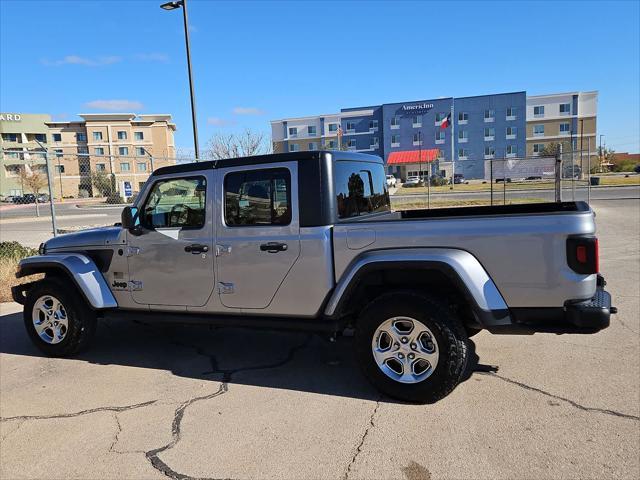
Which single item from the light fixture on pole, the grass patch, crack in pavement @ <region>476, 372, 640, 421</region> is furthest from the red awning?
crack in pavement @ <region>476, 372, 640, 421</region>

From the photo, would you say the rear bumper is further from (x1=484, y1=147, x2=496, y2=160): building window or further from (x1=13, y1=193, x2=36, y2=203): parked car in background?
(x1=484, y1=147, x2=496, y2=160): building window

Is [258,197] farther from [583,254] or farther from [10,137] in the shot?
[10,137]

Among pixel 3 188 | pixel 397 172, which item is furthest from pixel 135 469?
pixel 3 188

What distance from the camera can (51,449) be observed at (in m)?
3.45

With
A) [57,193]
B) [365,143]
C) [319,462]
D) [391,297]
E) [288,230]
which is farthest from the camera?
[365,143]

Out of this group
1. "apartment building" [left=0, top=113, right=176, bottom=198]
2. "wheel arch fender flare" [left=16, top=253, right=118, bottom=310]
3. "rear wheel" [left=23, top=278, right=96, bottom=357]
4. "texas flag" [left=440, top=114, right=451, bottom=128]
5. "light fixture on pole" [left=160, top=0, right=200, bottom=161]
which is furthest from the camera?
"apartment building" [left=0, top=113, right=176, bottom=198]

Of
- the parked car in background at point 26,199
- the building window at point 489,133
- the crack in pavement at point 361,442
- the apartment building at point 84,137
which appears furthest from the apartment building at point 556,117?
the crack in pavement at point 361,442

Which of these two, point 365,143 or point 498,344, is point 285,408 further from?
point 365,143

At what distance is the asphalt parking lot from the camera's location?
3.10m

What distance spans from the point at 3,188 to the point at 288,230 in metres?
92.5

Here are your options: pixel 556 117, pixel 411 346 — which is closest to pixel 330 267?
pixel 411 346

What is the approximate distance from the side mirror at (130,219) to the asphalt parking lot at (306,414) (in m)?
1.39

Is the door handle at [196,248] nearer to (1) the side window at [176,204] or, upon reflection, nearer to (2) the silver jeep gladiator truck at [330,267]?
(2) the silver jeep gladiator truck at [330,267]

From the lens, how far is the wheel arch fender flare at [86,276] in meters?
5.03
